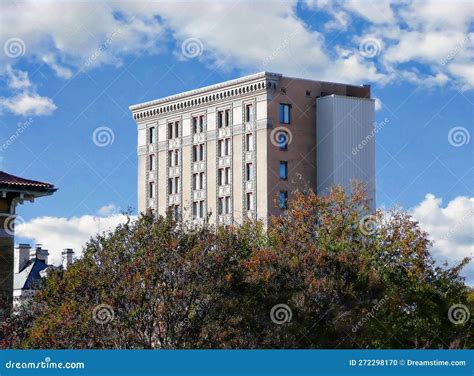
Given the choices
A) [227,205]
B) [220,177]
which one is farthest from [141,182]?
[227,205]

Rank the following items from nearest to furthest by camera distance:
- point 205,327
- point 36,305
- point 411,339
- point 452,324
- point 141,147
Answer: point 205,327
point 36,305
point 411,339
point 452,324
point 141,147

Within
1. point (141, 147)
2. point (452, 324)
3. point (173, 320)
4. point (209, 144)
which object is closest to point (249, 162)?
point (209, 144)

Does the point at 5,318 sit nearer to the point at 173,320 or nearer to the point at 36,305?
the point at 36,305

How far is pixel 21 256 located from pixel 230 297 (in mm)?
63960

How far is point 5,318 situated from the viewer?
111ft

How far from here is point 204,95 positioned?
90.8 m

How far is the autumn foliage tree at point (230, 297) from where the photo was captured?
1117 inches

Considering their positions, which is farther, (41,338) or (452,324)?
(452,324)

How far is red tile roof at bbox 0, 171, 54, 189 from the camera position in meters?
33.9

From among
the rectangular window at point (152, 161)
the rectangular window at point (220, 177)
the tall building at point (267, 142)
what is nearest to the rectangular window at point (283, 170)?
the tall building at point (267, 142)

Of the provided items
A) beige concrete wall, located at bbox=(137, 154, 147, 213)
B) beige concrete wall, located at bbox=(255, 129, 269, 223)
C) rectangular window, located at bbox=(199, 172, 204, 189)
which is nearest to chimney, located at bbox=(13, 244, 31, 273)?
beige concrete wall, located at bbox=(137, 154, 147, 213)

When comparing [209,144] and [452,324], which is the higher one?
[209,144]

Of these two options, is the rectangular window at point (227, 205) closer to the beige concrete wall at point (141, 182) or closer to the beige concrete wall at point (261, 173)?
the beige concrete wall at point (261, 173)

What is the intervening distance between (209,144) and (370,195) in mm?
14757
